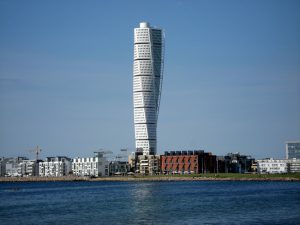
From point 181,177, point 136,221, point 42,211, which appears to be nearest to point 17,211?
point 42,211

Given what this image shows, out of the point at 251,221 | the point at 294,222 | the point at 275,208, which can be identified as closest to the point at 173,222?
the point at 251,221

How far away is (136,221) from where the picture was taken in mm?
53031

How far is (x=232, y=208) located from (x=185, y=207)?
5.91 meters

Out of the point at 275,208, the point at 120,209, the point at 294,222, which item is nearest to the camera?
the point at 294,222

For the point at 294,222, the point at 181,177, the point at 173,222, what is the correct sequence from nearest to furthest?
the point at 294,222 → the point at 173,222 → the point at 181,177

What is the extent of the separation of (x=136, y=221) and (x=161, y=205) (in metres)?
18.3

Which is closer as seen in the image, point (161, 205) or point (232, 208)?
point (232, 208)

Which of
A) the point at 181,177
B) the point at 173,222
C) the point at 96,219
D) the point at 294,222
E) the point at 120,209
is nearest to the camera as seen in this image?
the point at 294,222

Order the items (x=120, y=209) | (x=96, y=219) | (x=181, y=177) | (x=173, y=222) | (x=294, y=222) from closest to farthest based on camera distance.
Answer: (x=294, y=222) < (x=173, y=222) < (x=96, y=219) < (x=120, y=209) < (x=181, y=177)

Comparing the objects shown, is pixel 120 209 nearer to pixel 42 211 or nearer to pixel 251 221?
pixel 42 211

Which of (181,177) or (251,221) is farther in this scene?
(181,177)

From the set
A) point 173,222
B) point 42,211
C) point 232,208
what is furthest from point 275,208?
point 42,211

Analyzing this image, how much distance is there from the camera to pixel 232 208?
64.4 meters

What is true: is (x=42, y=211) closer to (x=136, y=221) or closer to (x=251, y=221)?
(x=136, y=221)
